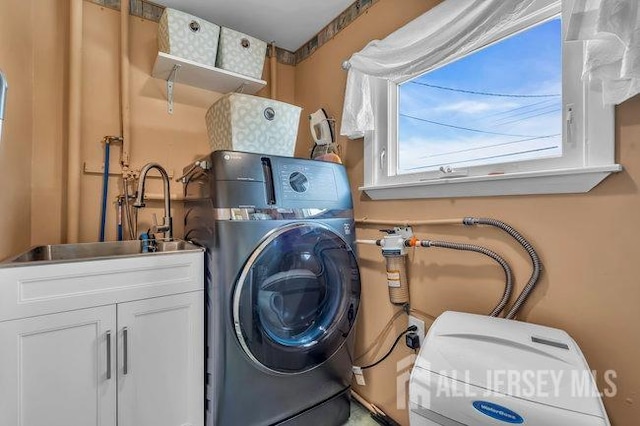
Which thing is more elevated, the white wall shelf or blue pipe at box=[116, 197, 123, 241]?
the white wall shelf

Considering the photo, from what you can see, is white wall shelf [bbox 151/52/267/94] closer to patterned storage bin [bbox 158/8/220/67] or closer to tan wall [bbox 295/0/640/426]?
patterned storage bin [bbox 158/8/220/67]

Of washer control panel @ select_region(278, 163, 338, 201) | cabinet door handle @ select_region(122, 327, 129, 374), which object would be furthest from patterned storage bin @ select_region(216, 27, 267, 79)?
cabinet door handle @ select_region(122, 327, 129, 374)

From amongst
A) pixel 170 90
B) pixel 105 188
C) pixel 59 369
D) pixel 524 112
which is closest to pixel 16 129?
pixel 105 188

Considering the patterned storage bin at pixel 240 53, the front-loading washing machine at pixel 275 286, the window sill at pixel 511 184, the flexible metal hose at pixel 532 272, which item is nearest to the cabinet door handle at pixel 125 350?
the front-loading washing machine at pixel 275 286

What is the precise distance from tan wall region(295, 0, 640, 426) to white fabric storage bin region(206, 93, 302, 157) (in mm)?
665

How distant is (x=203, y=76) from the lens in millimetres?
1742

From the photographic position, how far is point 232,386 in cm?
110

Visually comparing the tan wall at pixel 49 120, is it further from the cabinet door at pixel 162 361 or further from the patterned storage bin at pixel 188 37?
the cabinet door at pixel 162 361

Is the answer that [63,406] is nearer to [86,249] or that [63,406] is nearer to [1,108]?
[86,249]

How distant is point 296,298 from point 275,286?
0.14m

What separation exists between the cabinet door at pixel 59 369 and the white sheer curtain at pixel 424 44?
137cm

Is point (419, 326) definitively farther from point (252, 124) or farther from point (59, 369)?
point (59, 369)

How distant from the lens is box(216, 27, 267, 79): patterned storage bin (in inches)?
67.8

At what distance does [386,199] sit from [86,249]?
5.06ft
